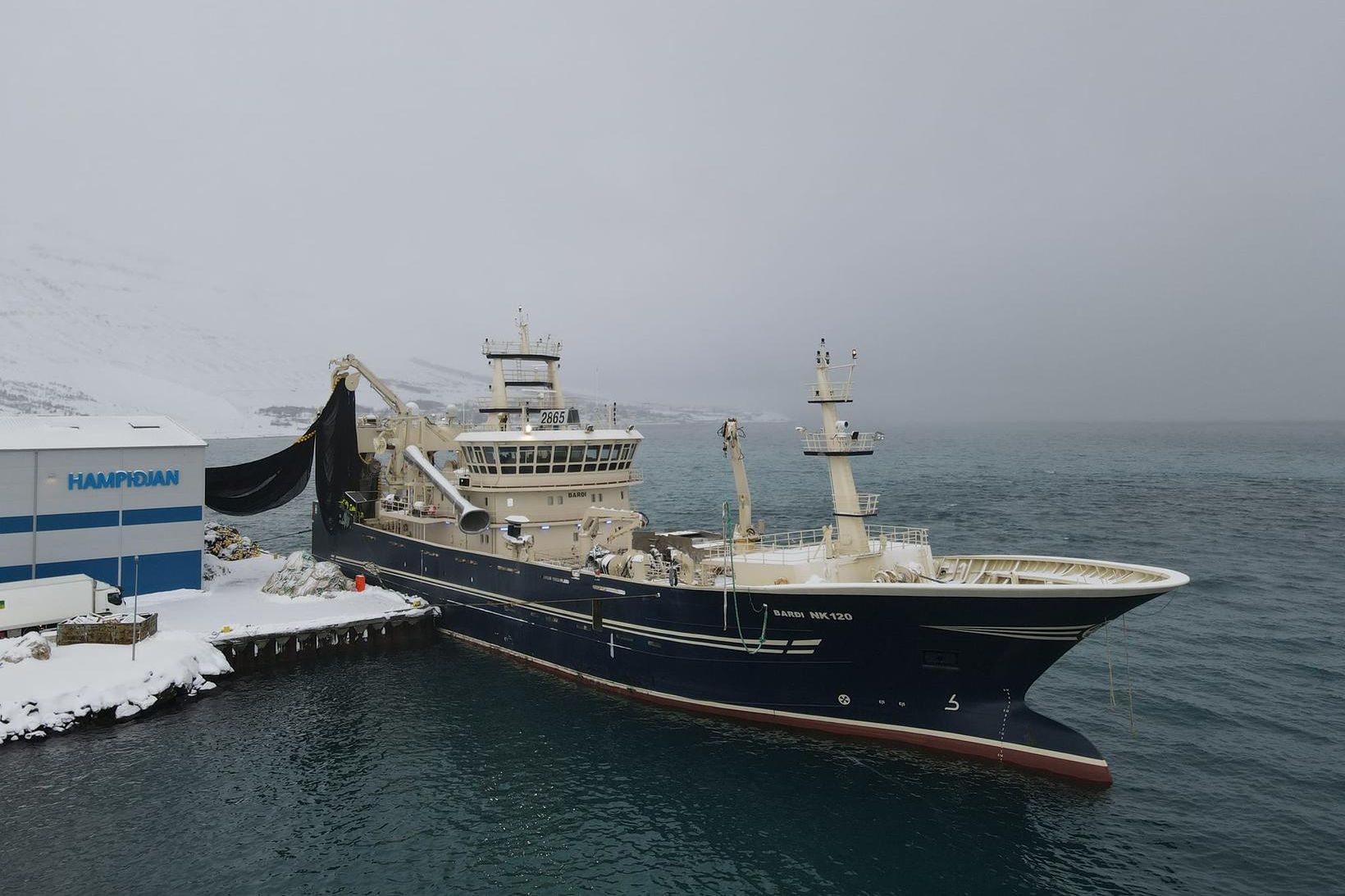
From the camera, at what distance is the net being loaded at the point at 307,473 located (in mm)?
38000

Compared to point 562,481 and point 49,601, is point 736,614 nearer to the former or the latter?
point 562,481

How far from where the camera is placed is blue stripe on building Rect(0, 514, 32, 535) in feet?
93.1

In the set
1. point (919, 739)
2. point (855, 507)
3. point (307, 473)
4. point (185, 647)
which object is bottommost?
point (919, 739)

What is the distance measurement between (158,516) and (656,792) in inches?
1015

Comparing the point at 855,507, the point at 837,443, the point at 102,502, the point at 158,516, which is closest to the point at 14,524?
the point at 102,502

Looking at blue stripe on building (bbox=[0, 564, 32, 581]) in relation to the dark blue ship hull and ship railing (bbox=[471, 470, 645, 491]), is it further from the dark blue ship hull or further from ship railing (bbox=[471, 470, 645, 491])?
the dark blue ship hull

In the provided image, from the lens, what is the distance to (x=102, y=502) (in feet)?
99.7

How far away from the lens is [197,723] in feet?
75.4

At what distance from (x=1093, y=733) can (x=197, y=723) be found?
89.0 ft

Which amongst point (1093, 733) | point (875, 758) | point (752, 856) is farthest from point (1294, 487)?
point (752, 856)

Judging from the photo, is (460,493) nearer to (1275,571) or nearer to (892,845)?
(892,845)

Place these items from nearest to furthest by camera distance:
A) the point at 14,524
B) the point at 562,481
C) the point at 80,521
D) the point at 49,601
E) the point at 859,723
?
the point at 859,723
the point at 49,601
the point at 14,524
the point at 80,521
the point at 562,481

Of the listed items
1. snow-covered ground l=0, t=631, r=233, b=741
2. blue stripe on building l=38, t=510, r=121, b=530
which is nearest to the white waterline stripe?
snow-covered ground l=0, t=631, r=233, b=741

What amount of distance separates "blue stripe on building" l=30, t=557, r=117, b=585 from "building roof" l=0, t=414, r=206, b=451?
4.65 meters
